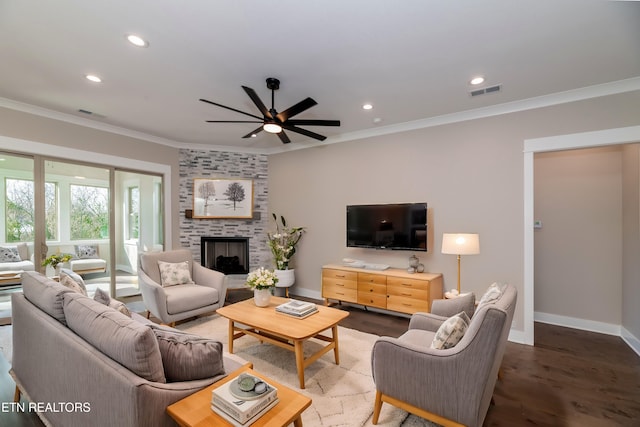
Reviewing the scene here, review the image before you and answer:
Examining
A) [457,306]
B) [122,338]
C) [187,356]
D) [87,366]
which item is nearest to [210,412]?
[187,356]

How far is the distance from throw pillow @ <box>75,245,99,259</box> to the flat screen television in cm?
407

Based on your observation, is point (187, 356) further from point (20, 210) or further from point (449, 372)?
point (20, 210)

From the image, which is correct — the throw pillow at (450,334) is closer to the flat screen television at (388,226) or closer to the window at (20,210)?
the flat screen television at (388,226)

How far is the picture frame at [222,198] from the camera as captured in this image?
554 cm

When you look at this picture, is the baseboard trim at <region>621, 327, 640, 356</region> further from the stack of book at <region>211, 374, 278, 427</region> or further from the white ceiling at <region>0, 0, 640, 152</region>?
the stack of book at <region>211, 374, 278, 427</region>

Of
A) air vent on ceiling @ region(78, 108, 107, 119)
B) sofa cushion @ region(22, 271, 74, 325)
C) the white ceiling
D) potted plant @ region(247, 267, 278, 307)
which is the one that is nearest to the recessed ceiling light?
the white ceiling

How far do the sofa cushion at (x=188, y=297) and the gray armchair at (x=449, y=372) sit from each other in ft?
8.79

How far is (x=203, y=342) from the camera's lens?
61.9 inches

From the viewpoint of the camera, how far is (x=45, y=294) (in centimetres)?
189

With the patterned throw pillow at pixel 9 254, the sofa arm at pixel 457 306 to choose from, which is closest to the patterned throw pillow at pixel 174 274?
the patterned throw pillow at pixel 9 254

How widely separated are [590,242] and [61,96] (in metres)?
6.92

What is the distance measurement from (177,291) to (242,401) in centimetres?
296

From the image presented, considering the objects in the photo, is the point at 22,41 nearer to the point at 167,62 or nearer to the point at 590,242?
the point at 167,62

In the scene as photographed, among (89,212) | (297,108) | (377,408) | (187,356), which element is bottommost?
(377,408)
